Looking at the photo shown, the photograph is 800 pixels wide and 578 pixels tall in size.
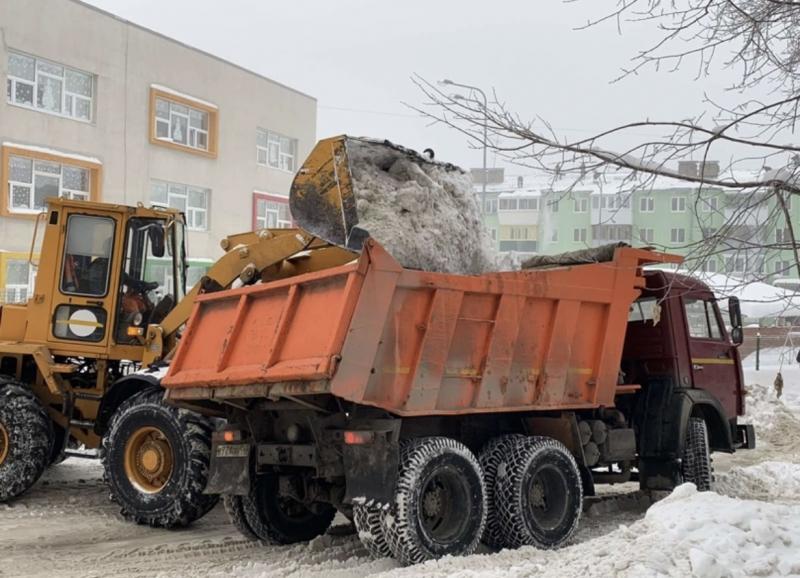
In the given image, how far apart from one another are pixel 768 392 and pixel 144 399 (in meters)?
14.9

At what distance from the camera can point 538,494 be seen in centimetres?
800

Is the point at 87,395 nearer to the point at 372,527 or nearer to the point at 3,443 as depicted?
the point at 3,443

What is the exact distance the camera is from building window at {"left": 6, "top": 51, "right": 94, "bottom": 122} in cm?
2473

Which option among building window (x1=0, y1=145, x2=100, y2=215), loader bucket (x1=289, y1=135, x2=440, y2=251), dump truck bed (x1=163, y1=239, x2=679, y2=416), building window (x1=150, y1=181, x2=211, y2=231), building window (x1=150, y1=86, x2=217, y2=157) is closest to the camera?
dump truck bed (x1=163, y1=239, x2=679, y2=416)

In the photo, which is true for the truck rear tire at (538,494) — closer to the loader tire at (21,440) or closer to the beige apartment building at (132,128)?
the loader tire at (21,440)

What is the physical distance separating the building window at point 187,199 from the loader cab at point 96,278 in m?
19.4

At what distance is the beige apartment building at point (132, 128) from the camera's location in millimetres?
24656

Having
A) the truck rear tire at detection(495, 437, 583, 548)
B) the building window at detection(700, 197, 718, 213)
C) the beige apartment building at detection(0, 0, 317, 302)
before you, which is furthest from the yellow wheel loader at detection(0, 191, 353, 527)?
the beige apartment building at detection(0, 0, 317, 302)

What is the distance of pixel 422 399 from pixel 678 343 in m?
3.95

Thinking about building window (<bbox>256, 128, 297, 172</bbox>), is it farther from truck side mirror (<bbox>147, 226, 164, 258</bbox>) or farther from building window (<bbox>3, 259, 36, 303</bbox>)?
truck side mirror (<bbox>147, 226, 164, 258</bbox>)

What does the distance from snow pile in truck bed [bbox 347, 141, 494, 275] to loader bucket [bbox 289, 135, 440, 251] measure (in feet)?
0.07

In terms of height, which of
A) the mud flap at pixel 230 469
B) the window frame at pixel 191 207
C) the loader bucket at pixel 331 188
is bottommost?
the mud flap at pixel 230 469

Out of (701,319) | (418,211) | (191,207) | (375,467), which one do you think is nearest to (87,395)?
(418,211)

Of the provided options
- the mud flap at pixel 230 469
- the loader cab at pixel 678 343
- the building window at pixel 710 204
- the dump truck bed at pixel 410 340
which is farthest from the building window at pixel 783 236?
the mud flap at pixel 230 469
